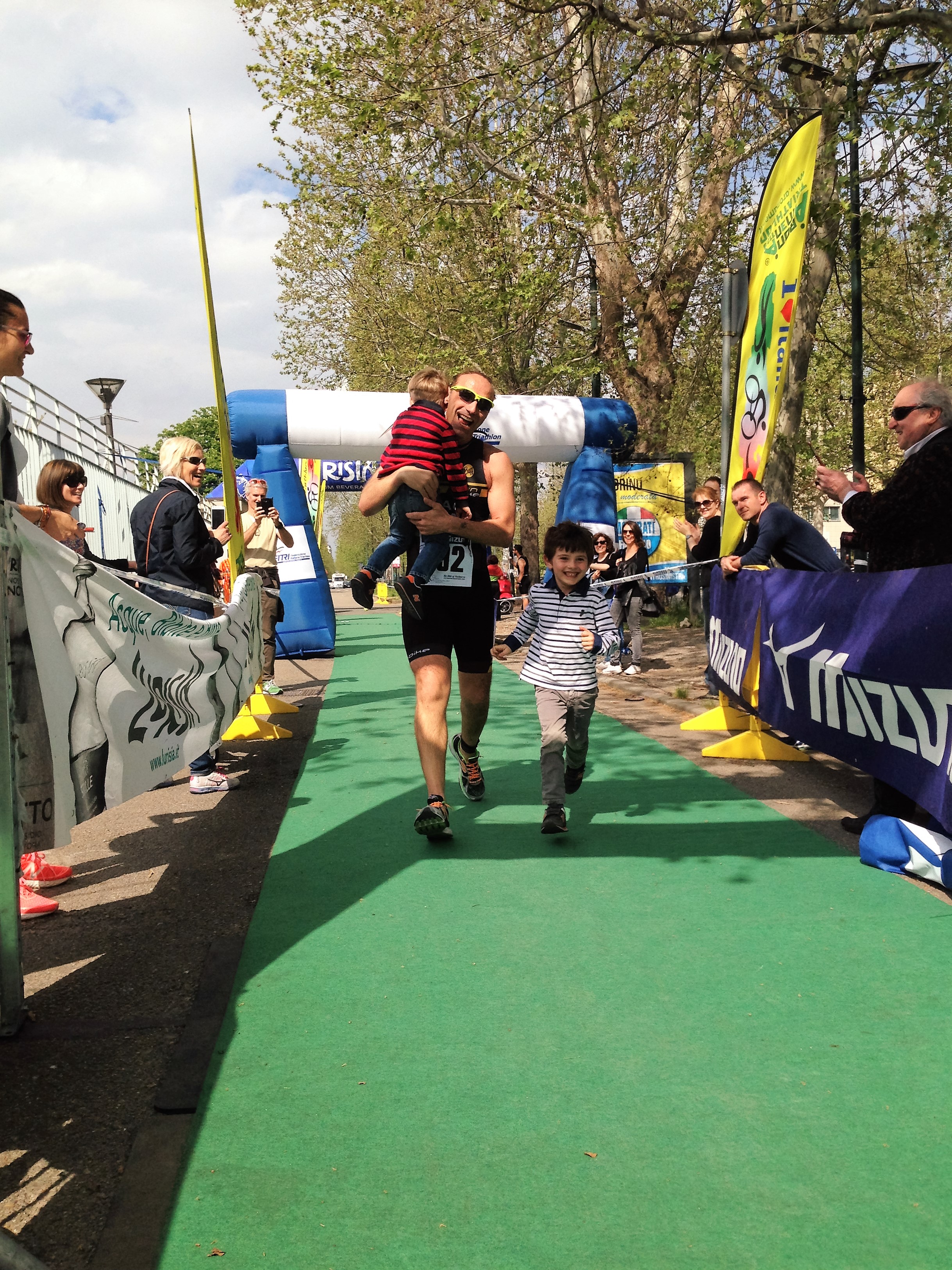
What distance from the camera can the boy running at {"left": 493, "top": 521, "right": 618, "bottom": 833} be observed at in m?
5.53

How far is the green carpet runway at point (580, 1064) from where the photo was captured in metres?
2.35

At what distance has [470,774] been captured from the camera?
632 cm

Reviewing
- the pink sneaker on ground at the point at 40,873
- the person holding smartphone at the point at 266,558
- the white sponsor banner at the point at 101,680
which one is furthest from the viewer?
the person holding smartphone at the point at 266,558

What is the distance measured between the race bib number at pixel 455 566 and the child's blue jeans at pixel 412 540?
29 millimetres

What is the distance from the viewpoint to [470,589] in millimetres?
5555

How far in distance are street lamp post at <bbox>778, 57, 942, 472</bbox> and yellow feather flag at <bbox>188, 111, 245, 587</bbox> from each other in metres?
5.94

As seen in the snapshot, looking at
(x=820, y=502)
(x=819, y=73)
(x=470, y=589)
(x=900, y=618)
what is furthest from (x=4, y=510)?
(x=820, y=502)

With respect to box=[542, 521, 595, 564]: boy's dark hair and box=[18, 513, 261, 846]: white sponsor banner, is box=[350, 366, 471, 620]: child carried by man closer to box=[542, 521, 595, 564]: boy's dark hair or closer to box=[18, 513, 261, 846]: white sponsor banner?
box=[542, 521, 595, 564]: boy's dark hair

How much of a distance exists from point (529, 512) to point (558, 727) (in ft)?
84.4

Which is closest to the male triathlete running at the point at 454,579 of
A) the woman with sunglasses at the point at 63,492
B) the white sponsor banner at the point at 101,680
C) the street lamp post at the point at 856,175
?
the white sponsor banner at the point at 101,680

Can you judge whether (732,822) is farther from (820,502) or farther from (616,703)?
(820,502)

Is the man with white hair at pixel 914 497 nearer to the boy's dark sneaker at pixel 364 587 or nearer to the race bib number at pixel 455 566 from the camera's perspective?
the race bib number at pixel 455 566

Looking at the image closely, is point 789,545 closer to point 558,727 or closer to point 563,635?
point 563,635

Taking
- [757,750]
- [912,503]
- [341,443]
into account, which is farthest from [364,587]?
[341,443]
